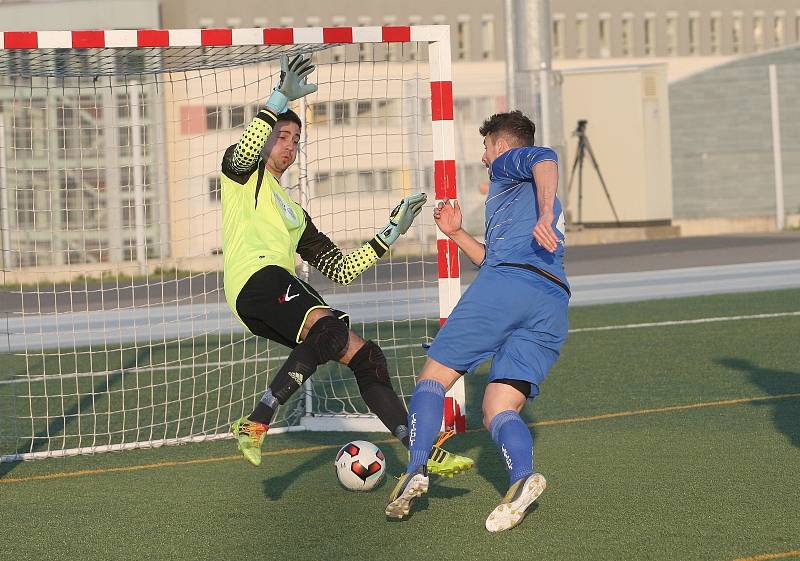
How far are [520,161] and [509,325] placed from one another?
2.34ft

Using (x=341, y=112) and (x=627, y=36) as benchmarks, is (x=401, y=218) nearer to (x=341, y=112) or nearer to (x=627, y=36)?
(x=341, y=112)

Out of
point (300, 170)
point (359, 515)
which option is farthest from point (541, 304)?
point (300, 170)

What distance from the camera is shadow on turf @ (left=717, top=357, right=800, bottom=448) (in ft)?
27.0

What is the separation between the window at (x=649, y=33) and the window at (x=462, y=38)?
26.0ft

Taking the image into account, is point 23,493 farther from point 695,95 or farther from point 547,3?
point 695,95

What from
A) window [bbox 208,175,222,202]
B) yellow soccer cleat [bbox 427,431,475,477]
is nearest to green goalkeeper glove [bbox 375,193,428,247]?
yellow soccer cleat [bbox 427,431,475,477]

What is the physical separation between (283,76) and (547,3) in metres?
17.5

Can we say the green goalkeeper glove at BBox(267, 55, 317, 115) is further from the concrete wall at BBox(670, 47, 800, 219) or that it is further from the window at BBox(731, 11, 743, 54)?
the window at BBox(731, 11, 743, 54)

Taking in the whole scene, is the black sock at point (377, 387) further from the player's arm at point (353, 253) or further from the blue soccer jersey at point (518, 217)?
the blue soccer jersey at point (518, 217)

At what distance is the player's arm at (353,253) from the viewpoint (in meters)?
7.17

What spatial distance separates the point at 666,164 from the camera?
28906 millimetres

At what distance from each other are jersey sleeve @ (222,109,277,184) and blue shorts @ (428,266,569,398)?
1213 mm

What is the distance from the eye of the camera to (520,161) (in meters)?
6.11

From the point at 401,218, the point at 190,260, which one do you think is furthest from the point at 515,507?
the point at 190,260
